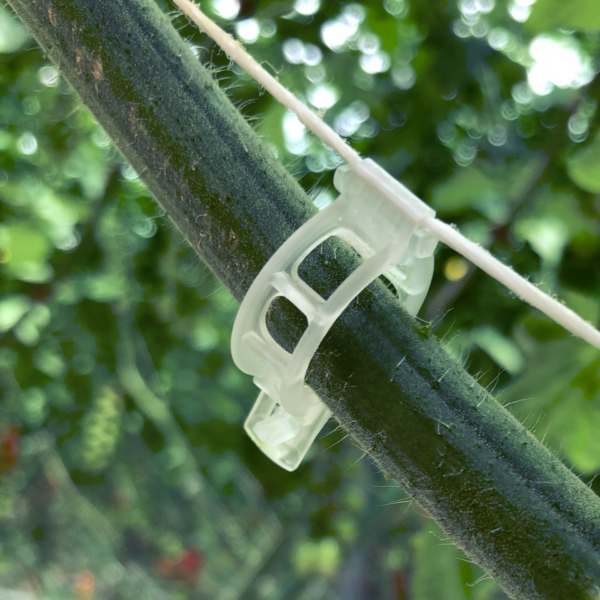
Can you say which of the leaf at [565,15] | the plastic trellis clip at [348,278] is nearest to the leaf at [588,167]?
the leaf at [565,15]

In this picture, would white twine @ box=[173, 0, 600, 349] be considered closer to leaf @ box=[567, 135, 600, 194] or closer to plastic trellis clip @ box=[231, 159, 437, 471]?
plastic trellis clip @ box=[231, 159, 437, 471]

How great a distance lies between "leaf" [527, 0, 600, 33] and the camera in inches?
15.7

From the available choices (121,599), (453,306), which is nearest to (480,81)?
(453,306)

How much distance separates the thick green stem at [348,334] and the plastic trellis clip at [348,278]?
0.01 meters

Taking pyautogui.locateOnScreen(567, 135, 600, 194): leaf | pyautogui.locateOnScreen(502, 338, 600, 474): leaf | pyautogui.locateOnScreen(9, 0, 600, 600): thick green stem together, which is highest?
pyautogui.locateOnScreen(9, 0, 600, 600): thick green stem

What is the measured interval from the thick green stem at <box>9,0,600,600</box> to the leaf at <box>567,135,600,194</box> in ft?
0.88

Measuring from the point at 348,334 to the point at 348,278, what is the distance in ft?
0.12

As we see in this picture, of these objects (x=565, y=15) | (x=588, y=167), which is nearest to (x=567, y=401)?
(x=588, y=167)

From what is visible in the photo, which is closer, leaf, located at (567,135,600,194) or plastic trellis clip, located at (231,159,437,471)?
plastic trellis clip, located at (231,159,437,471)

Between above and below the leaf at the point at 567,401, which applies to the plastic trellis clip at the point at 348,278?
above

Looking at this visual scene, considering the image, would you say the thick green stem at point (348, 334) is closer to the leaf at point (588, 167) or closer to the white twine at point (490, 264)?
the white twine at point (490, 264)

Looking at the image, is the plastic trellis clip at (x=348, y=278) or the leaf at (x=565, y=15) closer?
the plastic trellis clip at (x=348, y=278)

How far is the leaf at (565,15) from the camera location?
40 cm

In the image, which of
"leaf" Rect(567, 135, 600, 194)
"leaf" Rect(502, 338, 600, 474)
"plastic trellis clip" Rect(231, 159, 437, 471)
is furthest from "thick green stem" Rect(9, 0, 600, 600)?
"leaf" Rect(567, 135, 600, 194)
